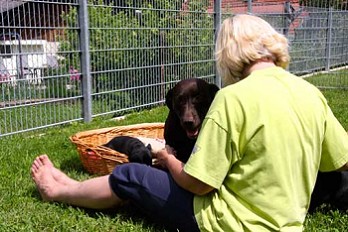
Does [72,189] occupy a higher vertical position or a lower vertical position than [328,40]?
lower

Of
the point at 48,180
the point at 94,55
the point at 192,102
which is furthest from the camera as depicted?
the point at 94,55

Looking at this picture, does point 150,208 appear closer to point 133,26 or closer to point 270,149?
point 270,149

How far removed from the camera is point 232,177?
2.10 meters

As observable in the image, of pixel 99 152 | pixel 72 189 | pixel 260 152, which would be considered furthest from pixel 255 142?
pixel 99 152

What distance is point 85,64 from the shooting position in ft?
20.6

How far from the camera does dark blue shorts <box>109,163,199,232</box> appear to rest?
2398 mm

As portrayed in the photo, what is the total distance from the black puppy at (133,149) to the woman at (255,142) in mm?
949

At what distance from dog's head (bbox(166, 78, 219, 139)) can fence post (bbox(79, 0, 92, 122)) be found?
2909 millimetres

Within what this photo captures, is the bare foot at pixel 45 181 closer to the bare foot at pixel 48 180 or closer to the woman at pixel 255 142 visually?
the bare foot at pixel 48 180

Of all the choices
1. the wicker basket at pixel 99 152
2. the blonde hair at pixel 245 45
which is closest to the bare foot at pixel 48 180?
the wicker basket at pixel 99 152

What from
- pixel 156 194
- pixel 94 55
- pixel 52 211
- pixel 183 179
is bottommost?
pixel 52 211

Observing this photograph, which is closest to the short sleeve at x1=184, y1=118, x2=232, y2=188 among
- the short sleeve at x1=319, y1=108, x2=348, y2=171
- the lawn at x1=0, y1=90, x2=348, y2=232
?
the short sleeve at x1=319, y1=108, x2=348, y2=171

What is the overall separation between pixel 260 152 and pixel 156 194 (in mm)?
711

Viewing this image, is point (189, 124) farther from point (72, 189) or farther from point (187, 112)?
point (72, 189)
